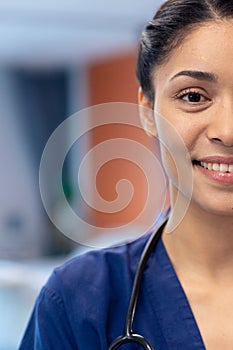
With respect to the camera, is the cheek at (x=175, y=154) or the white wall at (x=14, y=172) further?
the white wall at (x=14, y=172)

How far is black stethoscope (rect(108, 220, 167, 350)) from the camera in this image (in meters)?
0.76

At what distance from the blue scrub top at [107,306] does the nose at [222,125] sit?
23cm

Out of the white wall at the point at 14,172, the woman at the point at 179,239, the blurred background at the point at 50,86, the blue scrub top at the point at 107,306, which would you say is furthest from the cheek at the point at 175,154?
the white wall at the point at 14,172

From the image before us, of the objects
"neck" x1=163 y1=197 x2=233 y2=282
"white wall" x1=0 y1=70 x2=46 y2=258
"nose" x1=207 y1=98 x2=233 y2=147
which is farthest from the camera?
"white wall" x1=0 y1=70 x2=46 y2=258

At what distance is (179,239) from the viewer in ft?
2.99

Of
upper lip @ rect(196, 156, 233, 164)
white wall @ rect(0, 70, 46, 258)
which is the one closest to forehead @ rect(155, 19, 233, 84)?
upper lip @ rect(196, 156, 233, 164)

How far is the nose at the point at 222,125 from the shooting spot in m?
0.75

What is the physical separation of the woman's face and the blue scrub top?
14 cm

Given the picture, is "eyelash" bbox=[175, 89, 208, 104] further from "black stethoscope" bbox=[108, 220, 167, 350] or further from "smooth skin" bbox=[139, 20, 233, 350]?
"black stethoscope" bbox=[108, 220, 167, 350]

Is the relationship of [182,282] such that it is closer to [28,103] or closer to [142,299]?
[142,299]

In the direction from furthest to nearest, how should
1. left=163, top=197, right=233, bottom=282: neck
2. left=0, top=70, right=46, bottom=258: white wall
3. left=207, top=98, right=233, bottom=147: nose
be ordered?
left=0, top=70, right=46, bottom=258: white wall < left=163, top=197, right=233, bottom=282: neck < left=207, top=98, right=233, bottom=147: nose

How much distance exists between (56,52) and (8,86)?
0.50 meters

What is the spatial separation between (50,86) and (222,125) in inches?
152

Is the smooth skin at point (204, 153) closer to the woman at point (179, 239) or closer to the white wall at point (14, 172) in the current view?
the woman at point (179, 239)
